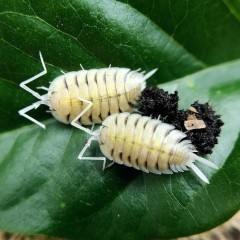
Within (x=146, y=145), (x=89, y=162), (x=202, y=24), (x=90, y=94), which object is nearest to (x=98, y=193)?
(x=89, y=162)

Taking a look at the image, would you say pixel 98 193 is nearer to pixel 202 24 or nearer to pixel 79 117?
pixel 79 117

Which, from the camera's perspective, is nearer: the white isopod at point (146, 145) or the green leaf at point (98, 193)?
the white isopod at point (146, 145)

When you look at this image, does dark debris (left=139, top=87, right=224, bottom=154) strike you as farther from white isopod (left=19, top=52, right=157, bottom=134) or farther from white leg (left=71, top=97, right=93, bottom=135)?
white leg (left=71, top=97, right=93, bottom=135)

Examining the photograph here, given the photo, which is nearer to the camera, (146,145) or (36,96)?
(146,145)

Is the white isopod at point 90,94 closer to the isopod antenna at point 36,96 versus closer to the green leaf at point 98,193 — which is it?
the isopod antenna at point 36,96

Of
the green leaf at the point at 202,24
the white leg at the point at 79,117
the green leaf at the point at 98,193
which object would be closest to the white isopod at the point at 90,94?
the white leg at the point at 79,117
